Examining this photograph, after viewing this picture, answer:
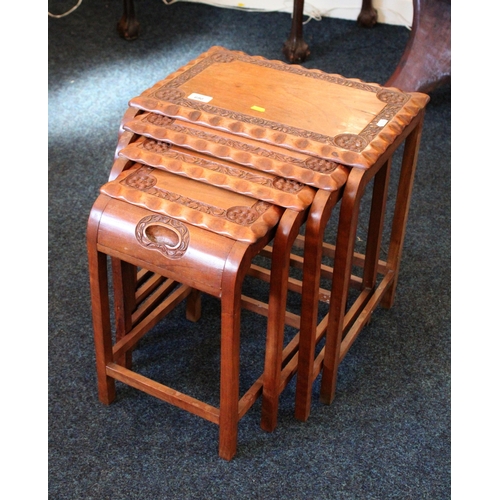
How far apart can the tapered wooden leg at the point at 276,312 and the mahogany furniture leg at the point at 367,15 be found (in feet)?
6.12

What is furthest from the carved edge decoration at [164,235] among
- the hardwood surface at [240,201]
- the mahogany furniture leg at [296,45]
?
the mahogany furniture leg at [296,45]

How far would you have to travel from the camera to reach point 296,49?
8.60ft

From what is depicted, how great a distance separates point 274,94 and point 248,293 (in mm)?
506

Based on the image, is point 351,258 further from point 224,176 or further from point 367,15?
point 367,15

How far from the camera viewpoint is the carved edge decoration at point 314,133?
1282 millimetres

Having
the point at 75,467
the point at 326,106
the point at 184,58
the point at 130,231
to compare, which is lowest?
the point at 75,467

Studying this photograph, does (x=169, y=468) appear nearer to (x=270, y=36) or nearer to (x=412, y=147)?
(x=412, y=147)

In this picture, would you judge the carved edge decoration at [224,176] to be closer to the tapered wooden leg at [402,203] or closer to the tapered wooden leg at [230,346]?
the tapered wooden leg at [230,346]

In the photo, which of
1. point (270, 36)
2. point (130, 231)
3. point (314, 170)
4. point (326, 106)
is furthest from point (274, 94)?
point (270, 36)

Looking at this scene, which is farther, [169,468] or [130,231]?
[169,468]

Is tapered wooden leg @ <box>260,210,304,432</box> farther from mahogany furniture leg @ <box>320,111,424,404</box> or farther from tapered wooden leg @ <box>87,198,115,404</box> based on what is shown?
tapered wooden leg @ <box>87,198,115,404</box>

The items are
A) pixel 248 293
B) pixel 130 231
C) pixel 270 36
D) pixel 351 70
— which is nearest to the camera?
pixel 130 231

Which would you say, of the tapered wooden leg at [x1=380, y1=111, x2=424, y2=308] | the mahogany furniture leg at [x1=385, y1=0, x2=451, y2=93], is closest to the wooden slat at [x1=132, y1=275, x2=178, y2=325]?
the tapered wooden leg at [x1=380, y1=111, x2=424, y2=308]

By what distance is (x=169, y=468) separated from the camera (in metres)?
1.36
